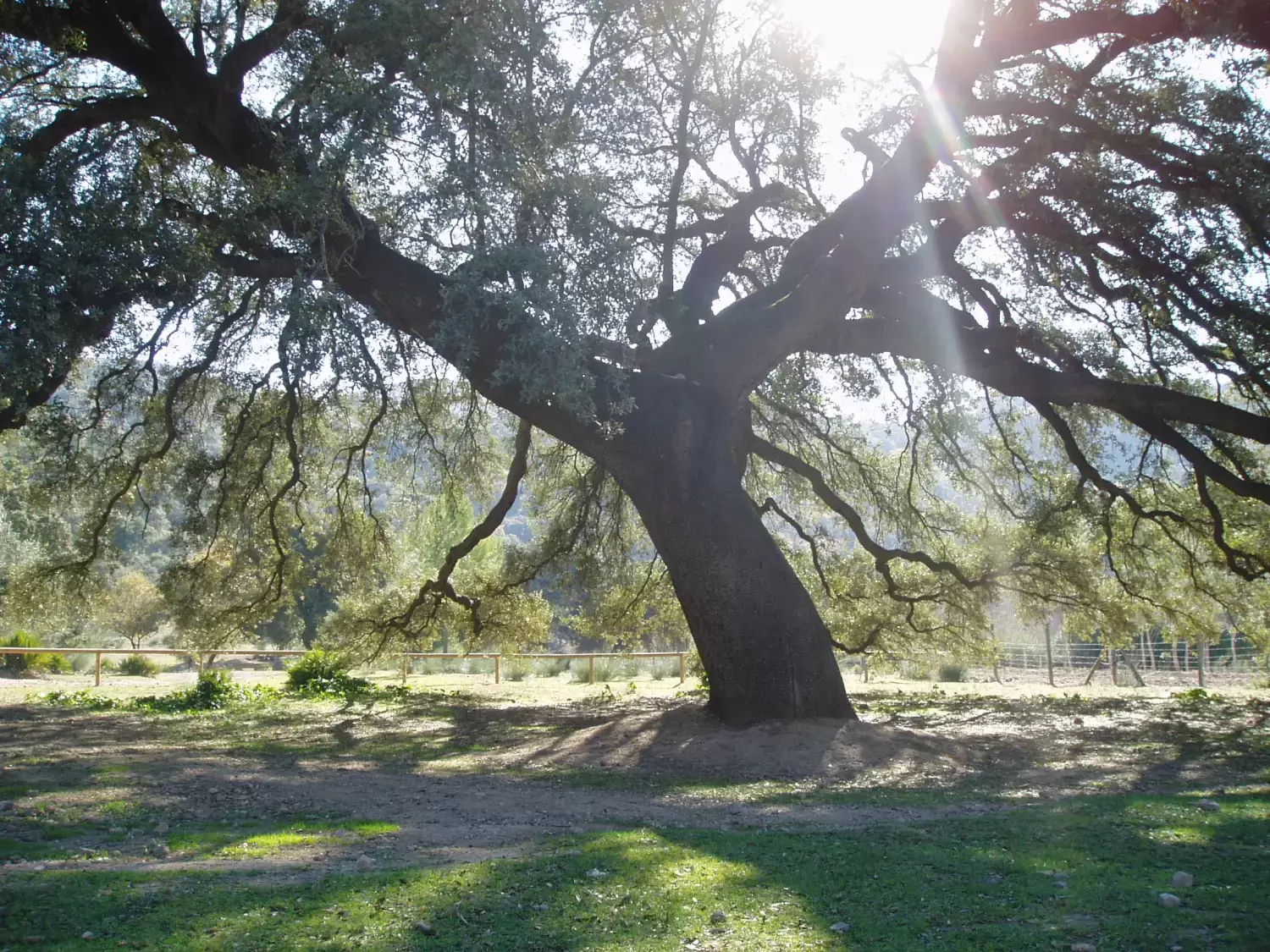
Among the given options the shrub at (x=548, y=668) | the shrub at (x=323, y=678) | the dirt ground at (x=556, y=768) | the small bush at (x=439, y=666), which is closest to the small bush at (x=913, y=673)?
the shrub at (x=548, y=668)

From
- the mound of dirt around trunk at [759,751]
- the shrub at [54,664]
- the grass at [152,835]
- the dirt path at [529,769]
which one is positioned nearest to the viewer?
the grass at [152,835]

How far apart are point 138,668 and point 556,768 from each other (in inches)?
904

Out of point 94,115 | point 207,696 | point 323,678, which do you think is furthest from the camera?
point 323,678

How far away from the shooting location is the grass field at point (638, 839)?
361 cm

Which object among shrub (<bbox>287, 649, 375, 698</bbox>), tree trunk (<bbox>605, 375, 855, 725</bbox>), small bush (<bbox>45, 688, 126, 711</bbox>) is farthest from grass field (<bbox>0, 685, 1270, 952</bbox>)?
shrub (<bbox>287, 649, 375, 698</bbox>)

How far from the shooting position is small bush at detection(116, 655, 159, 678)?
87.0ft

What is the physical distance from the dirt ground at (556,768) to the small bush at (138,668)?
45.3ft

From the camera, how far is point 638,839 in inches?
203

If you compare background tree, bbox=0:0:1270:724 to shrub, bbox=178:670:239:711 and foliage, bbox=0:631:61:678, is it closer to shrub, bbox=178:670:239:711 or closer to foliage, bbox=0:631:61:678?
shrub, bbox=178:670:239:711

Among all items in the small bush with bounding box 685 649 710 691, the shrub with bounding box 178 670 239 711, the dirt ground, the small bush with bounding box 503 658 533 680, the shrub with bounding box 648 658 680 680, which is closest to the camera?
the dirt ground

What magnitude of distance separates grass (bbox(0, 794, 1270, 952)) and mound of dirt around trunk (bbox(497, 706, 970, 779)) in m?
3.13

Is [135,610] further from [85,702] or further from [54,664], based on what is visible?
[85,702]

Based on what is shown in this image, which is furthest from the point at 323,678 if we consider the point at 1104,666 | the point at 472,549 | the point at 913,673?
the point at 1104,666

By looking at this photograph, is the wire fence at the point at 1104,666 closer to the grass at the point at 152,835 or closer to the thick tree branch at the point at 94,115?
the grass at the point at 152,835
